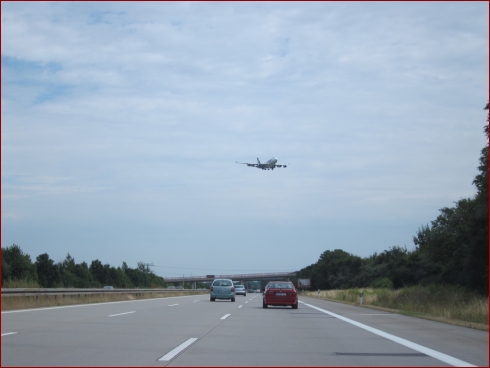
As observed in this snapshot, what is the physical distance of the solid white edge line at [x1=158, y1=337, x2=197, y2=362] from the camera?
402 inches

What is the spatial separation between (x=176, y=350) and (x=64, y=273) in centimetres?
9435

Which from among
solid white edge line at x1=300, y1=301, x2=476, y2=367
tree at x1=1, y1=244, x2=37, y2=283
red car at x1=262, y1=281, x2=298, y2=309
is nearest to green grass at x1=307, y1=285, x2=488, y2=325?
solid white edge line at x1=300, y1=301, x2=476, y2=367

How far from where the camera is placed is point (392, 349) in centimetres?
1204

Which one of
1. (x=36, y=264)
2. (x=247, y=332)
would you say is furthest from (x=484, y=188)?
(x=36, y=264)

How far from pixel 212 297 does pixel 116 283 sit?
89740 millimetres

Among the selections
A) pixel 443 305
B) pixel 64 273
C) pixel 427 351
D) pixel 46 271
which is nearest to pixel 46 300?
pixel 443 305

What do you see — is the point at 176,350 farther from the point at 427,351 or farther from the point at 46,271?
the point at 46,271

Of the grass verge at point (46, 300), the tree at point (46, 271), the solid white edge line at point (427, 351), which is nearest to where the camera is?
the solid white edge line at point (427, 351)

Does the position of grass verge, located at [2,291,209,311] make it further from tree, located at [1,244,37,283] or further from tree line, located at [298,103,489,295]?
tree, located at [1,244,37,283]

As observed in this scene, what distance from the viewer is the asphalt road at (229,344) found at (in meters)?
10.1

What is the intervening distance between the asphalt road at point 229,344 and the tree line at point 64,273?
41.6 meters

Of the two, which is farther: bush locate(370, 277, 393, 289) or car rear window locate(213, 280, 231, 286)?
bush locate(370, 277, 393, 289)

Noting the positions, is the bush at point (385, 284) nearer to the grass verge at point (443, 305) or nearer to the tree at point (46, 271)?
the grass verge at point (443, 305)

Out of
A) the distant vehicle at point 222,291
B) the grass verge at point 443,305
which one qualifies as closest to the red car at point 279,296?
the grass verge at point 443,305
